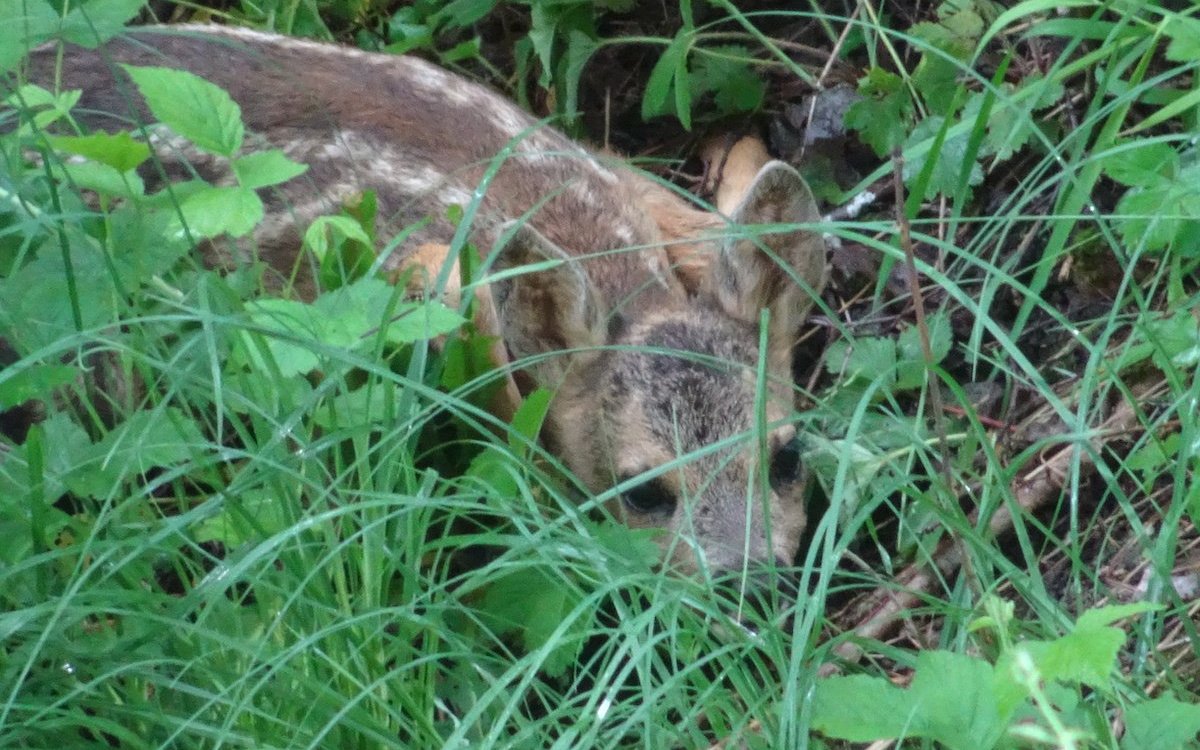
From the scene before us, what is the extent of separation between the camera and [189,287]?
3396mm

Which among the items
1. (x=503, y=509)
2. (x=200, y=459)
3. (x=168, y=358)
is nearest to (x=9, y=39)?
(x=168, y=358)

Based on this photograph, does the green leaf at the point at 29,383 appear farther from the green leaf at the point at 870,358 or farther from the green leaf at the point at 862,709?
the green leaf at the point at 870,358

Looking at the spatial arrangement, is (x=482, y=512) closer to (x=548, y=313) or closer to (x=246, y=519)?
(x=246, y=519)

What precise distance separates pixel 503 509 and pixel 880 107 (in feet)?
7.33

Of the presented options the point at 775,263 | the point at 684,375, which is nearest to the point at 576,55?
the point at 775,263

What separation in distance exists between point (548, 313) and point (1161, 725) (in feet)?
7.07

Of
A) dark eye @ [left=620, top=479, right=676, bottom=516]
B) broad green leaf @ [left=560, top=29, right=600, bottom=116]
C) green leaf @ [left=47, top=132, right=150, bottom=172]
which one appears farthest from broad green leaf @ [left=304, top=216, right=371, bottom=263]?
broad green leaf @ [left=560, top=29, right=600, bottom=116]

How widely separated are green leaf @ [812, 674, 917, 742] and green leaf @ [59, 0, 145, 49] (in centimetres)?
204

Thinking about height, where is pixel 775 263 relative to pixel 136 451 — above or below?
below

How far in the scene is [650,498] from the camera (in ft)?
13.0

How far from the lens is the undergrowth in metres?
2.60

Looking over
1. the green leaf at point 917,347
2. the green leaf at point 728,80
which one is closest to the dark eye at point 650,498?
the green leaf at point 917,347

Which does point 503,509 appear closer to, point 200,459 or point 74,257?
point 200,459

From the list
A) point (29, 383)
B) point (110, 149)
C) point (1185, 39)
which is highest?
point (1185, 39)
